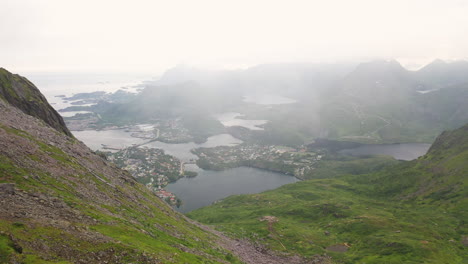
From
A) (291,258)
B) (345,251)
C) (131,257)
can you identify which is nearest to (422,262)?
(345,251)

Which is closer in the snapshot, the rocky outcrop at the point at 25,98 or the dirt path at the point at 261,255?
the dirt path at the point at 261,255

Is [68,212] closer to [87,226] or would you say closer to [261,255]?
[87,226]

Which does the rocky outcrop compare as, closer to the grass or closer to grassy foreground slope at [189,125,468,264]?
the grass

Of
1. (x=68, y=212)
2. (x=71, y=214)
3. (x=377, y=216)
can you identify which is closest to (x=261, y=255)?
(x=71, y=214)

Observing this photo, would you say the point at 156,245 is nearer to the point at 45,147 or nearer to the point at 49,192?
the point at 49,192

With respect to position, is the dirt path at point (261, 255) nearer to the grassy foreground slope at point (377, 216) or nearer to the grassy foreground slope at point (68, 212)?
the grassy foreground slope at point (377, 216)

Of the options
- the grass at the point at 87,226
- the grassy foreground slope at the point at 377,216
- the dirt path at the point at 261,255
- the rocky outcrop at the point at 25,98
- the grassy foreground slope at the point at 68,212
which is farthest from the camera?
the rocky outcrop at the point at 25,98

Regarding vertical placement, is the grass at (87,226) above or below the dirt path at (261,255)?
above

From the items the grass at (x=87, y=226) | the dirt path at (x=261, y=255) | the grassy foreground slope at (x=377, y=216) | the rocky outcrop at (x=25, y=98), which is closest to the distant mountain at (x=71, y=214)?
the grass at (x=87, y=226)
